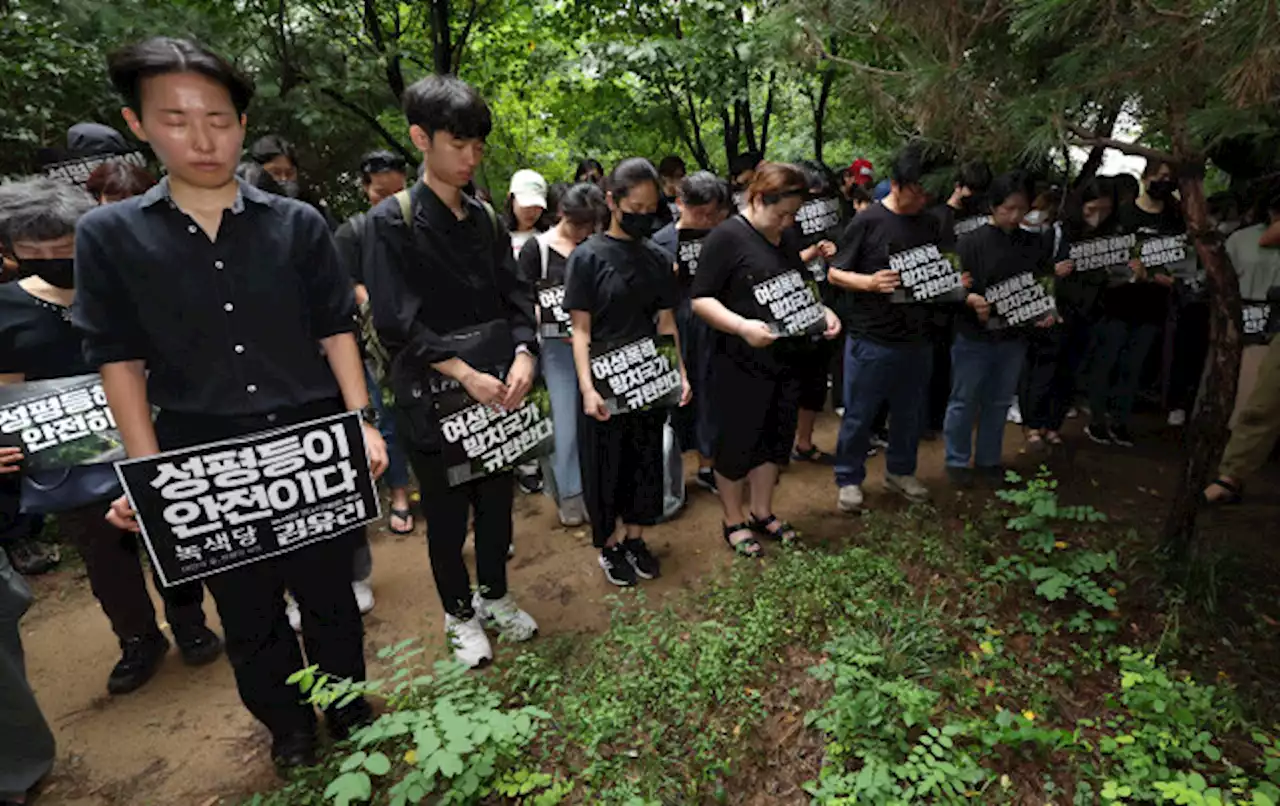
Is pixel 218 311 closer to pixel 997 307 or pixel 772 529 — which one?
pixel 772 529

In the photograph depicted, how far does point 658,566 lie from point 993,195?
10.4 ft

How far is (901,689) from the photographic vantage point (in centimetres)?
239

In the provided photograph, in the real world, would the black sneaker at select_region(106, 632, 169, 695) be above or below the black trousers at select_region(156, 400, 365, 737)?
below

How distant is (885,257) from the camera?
3.92 meters

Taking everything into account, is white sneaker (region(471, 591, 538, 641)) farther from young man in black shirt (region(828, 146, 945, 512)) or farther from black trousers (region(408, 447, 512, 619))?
young man in black shirt (region(828, 146, 945, 512))

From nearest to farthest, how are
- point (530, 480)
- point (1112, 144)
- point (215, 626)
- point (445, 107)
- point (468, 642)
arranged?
point (445, 107), point (1112, 144), point (468, 642), point (215, 626), point (530, 480)

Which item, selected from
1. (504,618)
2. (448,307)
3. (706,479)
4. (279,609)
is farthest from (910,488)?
(279,609)

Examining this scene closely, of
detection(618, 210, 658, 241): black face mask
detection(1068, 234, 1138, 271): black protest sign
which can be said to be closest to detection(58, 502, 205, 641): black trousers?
detection(618, 210, 658, 241): black face mask

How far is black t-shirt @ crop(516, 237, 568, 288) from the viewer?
411cm

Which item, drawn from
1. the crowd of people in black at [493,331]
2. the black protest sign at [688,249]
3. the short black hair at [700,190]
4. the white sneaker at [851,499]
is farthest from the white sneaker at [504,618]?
the black protest sign at [688,249]

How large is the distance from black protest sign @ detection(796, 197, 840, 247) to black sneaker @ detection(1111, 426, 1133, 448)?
2.94m

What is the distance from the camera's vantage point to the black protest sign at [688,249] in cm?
466

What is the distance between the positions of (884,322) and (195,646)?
13.7ft

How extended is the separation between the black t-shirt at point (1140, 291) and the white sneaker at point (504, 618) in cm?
503
